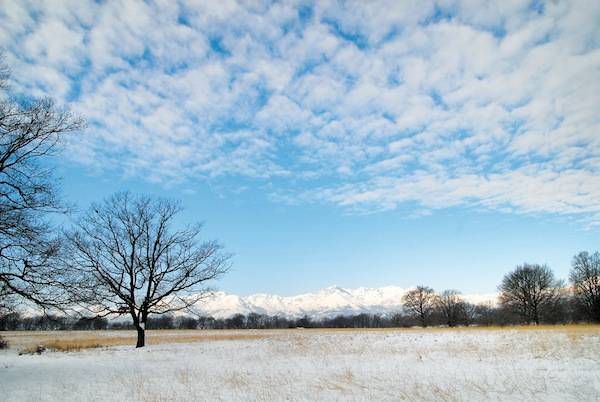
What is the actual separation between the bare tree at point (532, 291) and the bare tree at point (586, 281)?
341 centimetres

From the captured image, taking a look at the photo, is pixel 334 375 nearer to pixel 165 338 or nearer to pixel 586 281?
pixel 165 338

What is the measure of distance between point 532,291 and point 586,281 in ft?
25.4

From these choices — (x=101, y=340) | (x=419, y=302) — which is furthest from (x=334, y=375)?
(x=419, y=302)

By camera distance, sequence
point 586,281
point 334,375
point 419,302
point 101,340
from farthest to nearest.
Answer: point 419,302, point 586,281, point 101,340, point 334,375

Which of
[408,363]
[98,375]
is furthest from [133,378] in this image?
[408,363]

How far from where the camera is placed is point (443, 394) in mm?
9742

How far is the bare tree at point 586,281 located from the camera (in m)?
56.9

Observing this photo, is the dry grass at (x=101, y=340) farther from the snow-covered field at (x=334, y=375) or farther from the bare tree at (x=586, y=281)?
the bare tree at (x=586, y=281)

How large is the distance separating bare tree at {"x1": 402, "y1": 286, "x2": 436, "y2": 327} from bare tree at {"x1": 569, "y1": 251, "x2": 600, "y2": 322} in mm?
31951

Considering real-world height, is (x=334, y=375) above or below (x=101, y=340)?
above

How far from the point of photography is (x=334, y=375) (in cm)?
1328

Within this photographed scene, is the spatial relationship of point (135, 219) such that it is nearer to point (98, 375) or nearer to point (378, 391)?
point (98, 375)

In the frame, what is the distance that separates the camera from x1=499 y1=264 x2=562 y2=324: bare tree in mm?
61875

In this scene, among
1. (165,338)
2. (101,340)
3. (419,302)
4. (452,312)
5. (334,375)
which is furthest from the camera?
(452,312)
